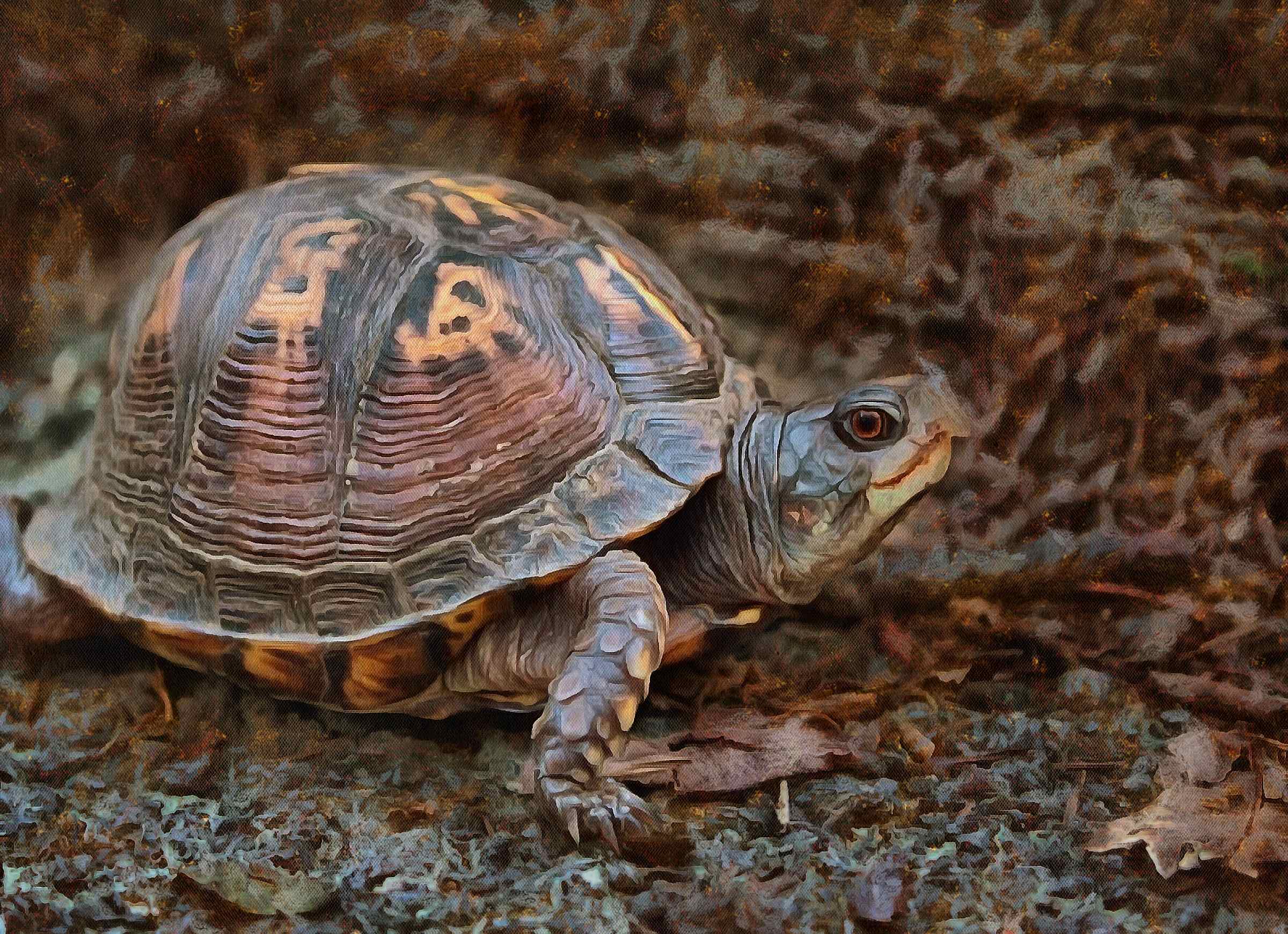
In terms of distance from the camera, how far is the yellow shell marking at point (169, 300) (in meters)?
1.88

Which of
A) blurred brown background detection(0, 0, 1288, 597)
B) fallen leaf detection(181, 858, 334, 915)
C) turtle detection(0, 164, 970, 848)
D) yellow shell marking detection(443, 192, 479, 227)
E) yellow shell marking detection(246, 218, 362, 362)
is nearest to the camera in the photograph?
fallen leaf detection(181, 858, 334, 915)

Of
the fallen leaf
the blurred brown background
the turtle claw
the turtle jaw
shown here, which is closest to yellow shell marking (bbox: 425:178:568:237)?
the blurred brown background

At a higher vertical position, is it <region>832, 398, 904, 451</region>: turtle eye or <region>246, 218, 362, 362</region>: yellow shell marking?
<region>246, 218, 362, 362</region>: yellow shell marking

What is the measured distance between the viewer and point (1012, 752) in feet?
5.55

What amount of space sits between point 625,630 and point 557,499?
27 centimetres

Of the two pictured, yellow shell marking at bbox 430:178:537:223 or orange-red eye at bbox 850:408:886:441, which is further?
yellow shell marking at bbox 430:178:537:223

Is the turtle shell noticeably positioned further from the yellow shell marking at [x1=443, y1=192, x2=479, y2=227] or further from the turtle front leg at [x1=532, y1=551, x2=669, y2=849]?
the turtle front leg at [x1=532, y1=551, x2=669, y2=849]

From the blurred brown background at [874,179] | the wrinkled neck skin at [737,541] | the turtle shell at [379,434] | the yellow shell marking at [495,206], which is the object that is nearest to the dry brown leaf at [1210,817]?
Result: the blurred brown background at [874,179]

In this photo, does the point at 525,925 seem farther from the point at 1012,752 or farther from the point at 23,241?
the point at 23,241

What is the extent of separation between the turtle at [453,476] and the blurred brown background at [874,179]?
47 centimetres

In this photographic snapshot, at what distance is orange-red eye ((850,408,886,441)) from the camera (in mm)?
1628

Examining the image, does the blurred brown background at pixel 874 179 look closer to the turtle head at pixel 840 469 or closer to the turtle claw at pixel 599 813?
the turtle head at pixel 840 469

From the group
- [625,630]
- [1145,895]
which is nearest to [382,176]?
[625,630]

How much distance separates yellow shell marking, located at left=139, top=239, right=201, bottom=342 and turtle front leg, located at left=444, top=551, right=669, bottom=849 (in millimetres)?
979
